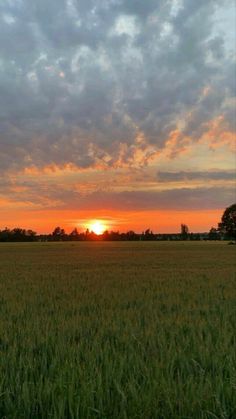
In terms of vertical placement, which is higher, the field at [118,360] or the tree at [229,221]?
the tree at [229,221]

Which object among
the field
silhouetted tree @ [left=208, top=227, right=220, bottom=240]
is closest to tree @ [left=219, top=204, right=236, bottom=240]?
silhouetted tree @ [left=208, top=227, right=220, bottom=240]

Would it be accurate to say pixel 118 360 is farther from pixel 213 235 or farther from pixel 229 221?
pixel 213 235

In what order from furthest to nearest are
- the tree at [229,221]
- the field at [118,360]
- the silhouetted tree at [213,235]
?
the silhouetted tree at [213,235] → the tree at [229,221] → the field at [118,360]

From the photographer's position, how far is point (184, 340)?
6.32 m

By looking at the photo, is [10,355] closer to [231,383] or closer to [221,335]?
[231,383]

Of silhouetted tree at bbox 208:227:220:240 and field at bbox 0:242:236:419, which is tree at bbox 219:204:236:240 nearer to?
silhouetted tree at bbox 208:227:220:240

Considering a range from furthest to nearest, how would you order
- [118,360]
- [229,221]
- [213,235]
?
[213,235]
[229,221]
[118,360]

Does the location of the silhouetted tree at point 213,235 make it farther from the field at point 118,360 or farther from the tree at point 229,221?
the field at point 118,360

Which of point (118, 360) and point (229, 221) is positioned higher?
point (229, 221)

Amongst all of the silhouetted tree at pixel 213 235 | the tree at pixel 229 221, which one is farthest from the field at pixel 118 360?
the silhouetted tree at pixel 213 235

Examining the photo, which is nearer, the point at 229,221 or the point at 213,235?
the point at 229,221

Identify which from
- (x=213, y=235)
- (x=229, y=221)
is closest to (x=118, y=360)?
(x=229, y=221)

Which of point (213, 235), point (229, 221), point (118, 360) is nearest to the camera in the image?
point (118, 360)

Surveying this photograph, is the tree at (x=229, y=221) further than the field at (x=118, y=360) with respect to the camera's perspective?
Yes
